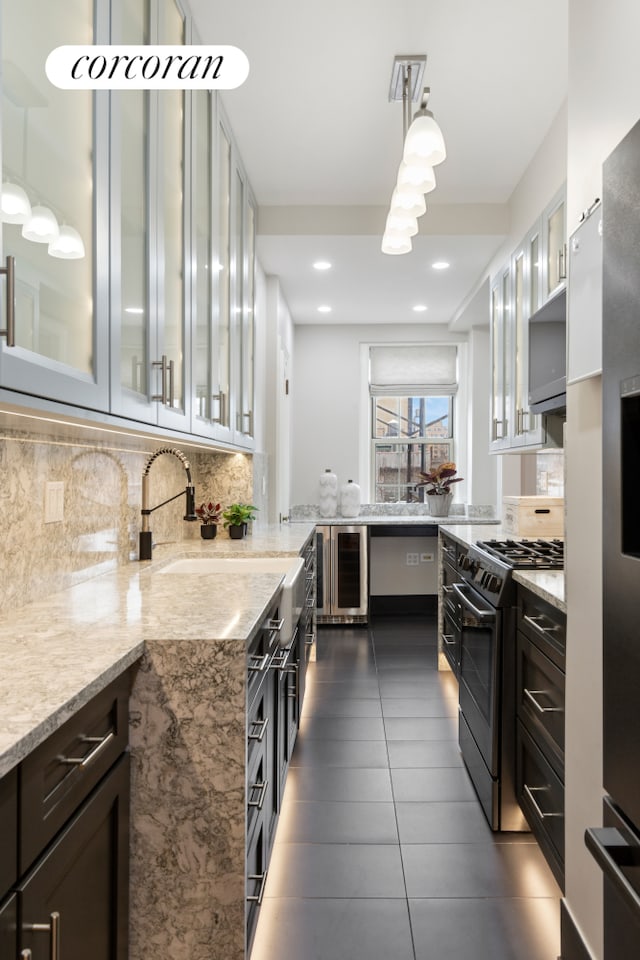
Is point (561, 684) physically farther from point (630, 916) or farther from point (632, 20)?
point (632, 20)

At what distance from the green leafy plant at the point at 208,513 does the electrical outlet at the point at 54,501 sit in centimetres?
153

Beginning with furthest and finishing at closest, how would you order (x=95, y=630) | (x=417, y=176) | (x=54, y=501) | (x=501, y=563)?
(x=417, y=176), (x=501, y=563), (x=54, y=501), (x=95, y=630)

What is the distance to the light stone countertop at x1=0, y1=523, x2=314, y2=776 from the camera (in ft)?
2.84

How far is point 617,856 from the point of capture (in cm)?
103

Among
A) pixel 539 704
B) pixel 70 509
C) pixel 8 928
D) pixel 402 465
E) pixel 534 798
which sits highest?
pixel 402 465

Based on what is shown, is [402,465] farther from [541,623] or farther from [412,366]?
[541,623]

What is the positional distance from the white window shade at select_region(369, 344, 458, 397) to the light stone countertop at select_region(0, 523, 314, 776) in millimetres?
4220

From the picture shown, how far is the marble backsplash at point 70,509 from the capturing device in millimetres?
1521

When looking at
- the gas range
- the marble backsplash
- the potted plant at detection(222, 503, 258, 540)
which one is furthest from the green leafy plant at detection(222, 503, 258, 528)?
the gas range

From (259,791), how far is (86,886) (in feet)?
2.00

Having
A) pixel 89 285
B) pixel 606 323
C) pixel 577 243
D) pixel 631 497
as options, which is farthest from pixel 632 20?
pixel 89 285

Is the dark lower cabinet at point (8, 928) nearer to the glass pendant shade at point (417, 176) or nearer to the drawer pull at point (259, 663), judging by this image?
the drawer pull at point (259, 663)

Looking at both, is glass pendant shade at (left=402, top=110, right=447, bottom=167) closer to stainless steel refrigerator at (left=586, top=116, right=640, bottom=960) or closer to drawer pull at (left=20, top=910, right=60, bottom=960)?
stainless steel refrigerator at (left=586, top=116, right=640, bottom=960)

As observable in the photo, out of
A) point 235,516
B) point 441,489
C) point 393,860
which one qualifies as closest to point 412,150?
point 235,516
